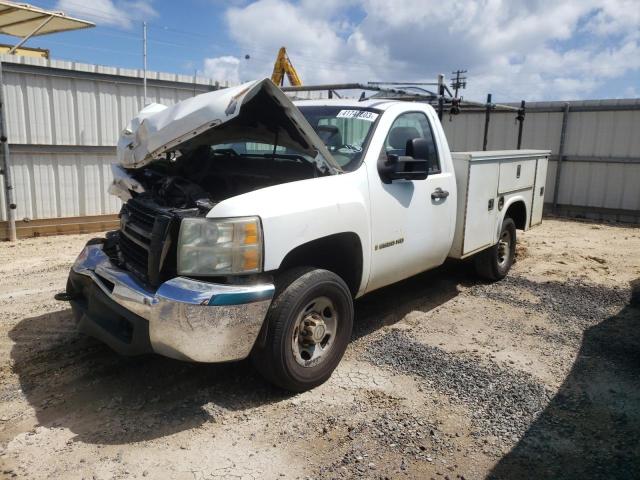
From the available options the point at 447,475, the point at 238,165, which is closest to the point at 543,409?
the point at 447,475

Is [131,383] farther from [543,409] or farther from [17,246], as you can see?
[17,246]

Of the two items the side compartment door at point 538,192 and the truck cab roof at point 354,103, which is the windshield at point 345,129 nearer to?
the truck cab roof at point 354,103

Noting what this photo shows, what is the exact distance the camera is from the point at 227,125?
3.88 meters

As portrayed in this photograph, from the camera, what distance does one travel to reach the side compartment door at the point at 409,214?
13.3ft

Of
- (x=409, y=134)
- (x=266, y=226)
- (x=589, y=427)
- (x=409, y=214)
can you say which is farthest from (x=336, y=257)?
(x=589, y=427)

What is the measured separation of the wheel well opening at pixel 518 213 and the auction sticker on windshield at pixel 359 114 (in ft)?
9.74

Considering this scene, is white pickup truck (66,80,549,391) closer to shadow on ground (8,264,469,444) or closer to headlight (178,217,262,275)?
headlight (178,217,262,275)

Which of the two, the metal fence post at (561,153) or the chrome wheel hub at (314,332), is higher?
the metal fence post at (561,153)

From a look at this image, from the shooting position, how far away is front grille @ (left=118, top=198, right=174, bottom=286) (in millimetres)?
3158

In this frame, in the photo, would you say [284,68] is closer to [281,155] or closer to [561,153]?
[561,153]

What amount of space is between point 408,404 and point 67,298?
269 cm

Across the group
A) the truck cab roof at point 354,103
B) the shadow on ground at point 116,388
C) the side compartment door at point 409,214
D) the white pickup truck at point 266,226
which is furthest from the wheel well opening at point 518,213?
the shadow on ground at point 116,388

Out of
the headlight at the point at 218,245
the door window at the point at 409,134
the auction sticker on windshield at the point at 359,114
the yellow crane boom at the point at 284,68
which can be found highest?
the yellow crane boom at the point at 284,68

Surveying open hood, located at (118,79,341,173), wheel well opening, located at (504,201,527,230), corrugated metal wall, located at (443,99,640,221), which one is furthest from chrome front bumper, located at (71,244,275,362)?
corrugated metal wall, located at (443,99,640,221)
